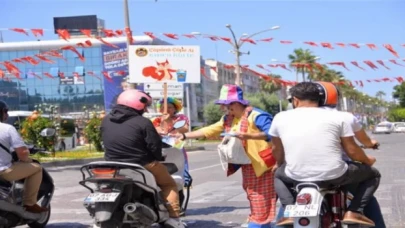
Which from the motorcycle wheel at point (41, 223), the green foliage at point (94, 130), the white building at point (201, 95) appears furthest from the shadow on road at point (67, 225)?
the white building at point (201, 95)

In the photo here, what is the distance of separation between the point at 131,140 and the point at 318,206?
2.11 meters

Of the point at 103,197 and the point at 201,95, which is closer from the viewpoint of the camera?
the point at 103,197

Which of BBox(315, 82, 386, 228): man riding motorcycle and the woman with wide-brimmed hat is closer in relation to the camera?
BBox(315, 82, 386, 228): man riding motorcycle

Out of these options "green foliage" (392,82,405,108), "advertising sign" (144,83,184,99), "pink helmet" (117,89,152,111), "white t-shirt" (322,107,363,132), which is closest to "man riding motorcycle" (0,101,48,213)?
"pink helmet" (117,89,152,111)

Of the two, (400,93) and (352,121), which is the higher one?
(352,121)

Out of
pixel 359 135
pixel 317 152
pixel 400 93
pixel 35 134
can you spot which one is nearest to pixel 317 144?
pixel 317 152

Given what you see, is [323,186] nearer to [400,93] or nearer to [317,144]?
[317,144]

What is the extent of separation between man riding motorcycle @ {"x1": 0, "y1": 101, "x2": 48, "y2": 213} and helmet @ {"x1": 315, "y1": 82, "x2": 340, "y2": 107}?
3.22 m

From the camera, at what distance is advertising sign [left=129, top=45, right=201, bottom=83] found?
52.4ft

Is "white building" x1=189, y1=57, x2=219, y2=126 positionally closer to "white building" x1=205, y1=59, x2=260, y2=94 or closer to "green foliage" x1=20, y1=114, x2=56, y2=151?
"white building" x1=205, y1=59, x2=260, y2=94

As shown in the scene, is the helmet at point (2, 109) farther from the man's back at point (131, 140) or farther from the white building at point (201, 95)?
the white building at point (201, 95)

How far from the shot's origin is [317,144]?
180 inches

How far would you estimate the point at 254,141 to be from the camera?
614 cm

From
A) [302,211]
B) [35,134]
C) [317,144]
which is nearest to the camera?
[302,211]
